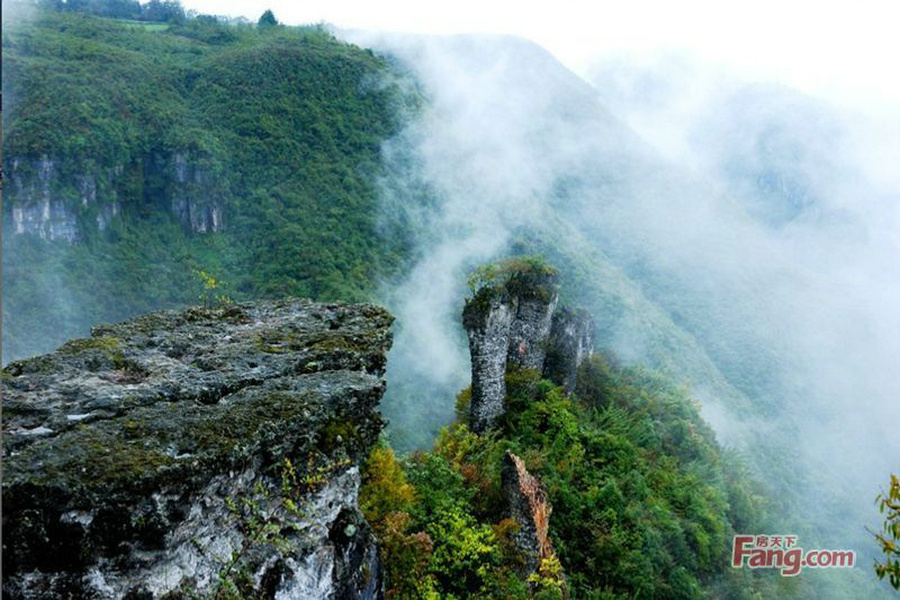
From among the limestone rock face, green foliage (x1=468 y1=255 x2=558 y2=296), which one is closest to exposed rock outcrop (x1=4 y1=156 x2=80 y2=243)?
green foliage (x1=468 y1=255 x2=558 y2=296)

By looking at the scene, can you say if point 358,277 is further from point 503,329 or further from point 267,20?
point 267,20

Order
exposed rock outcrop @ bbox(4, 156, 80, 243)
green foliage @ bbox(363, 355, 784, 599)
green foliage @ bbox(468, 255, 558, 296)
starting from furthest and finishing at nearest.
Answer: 1. exposed rock outcrop @ bbox(4, 156, 80, 243)
2. green foliage @ bbox(468, 255, 558, 296)
3. green foliage @ bbox(363, 355, 784, 599)

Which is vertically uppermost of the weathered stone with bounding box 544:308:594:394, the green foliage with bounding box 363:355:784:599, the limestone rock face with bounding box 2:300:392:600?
the limestone rock face with bounding box 2:300:392:600

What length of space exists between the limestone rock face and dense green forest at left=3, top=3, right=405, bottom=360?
29891 mm

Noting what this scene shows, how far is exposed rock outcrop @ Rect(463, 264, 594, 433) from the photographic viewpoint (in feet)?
43.7

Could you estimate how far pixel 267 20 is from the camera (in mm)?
82688

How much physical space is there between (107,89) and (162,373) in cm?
5258

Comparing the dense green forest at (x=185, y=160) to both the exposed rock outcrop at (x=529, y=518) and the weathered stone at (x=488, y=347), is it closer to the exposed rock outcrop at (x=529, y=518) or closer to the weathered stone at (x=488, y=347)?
the weathered stone at (x=488, y=347)

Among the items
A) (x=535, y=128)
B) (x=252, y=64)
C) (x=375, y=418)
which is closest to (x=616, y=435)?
(x=375, y=418)

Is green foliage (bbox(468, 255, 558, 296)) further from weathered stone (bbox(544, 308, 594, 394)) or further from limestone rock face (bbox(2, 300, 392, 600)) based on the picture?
limestone rock face (bbox(2, 300, 392, 600))

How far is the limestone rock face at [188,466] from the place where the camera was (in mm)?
3840

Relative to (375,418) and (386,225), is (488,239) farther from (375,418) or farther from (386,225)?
(375,418)

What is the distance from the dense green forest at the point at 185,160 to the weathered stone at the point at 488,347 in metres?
22.8

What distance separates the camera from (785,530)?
1770 cm
